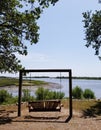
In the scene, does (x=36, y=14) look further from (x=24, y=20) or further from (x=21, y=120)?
(x=21, y=120)

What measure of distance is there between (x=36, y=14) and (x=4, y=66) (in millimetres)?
4047

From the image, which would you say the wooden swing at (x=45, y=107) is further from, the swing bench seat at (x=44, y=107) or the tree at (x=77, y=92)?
the tree at (x=77, y=92)

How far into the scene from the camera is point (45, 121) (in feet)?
58.5

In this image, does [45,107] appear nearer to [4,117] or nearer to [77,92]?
[4,117]

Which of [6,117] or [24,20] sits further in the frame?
[24,20]

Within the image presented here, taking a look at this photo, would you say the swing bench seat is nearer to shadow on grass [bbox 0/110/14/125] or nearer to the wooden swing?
the wooden swing

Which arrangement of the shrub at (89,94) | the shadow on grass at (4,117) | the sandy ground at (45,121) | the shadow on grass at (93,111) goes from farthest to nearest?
1. the shrub at (89,94)
2. the shadow on grass at (93,111)
3. the shadow on grass at (4,117)
4. the sandy ground at (45,121)

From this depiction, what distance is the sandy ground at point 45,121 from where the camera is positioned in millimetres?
15984

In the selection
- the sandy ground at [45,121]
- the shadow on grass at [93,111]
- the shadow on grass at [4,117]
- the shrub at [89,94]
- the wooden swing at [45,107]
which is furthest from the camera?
the shrub at [89,94]

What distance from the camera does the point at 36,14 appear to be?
21094 mm

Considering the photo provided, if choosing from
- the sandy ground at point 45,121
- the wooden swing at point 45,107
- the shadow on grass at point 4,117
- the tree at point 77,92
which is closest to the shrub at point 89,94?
the tree at point 77,92

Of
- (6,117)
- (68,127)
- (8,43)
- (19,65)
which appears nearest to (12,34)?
(8,43)

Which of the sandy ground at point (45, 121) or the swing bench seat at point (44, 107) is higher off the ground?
the swing bench seat at point (44, 107)

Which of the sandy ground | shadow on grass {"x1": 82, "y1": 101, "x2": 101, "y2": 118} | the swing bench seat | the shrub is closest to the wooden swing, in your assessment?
the swing bench seat
